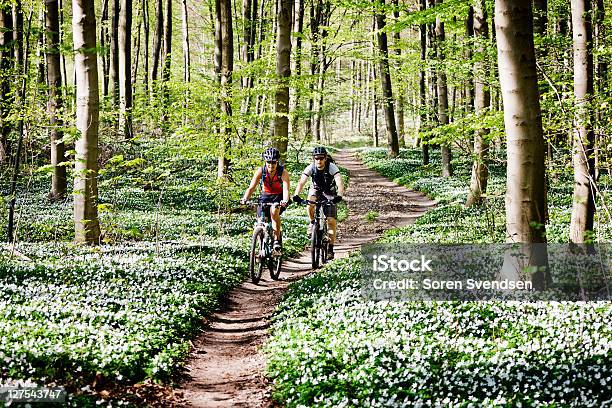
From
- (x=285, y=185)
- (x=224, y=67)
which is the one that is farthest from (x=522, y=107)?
(x=224, y=67)

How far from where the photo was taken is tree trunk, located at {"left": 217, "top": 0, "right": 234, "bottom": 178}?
1742 cm

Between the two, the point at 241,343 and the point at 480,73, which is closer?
the point at 241,343

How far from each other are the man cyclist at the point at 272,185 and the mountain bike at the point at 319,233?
71cm

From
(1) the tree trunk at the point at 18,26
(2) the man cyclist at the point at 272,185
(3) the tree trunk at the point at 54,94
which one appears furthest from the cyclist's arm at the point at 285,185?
(1) the tree trunk at the point at 18,26

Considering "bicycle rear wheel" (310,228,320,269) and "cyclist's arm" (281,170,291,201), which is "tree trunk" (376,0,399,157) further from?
"cyclist's arm" (281,170,291,201)

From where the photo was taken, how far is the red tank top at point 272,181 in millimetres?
12266

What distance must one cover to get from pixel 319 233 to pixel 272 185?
181cm

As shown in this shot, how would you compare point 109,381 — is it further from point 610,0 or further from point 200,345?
point 610,0

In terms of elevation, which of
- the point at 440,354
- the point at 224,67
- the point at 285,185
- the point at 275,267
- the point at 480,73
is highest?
the point at 224,67

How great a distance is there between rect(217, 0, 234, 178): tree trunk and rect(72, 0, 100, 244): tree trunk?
13.9 ft

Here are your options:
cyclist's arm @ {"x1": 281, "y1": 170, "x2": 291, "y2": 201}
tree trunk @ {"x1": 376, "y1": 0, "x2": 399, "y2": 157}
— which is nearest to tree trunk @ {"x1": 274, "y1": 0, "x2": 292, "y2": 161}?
cyclist's arm @ {"x1": 281, "y1": 170, "x2": 291, "y2": 201}

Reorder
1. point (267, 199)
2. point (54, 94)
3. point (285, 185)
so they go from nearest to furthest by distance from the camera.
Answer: point (285, 185)
point (267, 199)
point (54, 94)

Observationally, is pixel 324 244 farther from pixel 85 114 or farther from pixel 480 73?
pixel 480 73

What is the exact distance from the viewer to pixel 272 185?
12.3 m
